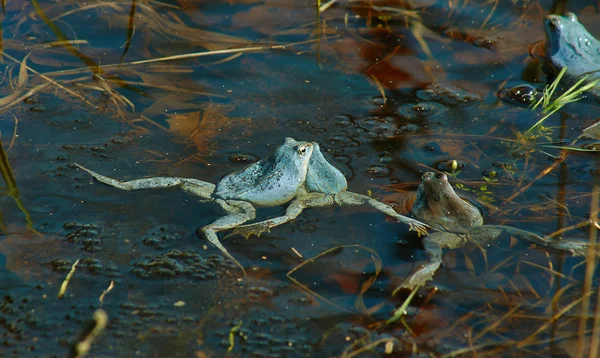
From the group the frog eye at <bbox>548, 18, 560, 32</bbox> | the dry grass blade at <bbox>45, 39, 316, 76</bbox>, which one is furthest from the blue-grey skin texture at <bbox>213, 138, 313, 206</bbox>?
the frog eye at <bbox>548, 18, 560, 32</bbox>

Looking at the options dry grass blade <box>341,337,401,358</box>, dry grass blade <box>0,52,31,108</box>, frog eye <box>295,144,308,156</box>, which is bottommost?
dry grass blade <box>341,337,401,358</box>

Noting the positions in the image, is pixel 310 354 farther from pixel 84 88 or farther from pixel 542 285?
pixel 84 88

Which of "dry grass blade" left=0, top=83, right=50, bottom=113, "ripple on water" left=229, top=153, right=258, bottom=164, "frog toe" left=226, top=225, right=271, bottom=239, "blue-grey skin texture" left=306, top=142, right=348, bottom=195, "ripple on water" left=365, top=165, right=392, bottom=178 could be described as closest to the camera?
"frog toe" left=226, top=225, right=271, bottom=239

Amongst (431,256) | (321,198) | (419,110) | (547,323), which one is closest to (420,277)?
(431,256)

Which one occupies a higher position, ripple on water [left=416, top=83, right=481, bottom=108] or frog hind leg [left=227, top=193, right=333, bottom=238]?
ripple on water [left=416, top=83, right=481, bottom=108]

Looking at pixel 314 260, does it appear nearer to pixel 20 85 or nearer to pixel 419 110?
pixel 419 110

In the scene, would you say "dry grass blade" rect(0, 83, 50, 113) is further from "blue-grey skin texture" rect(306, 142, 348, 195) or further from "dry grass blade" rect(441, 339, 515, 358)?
"dry grass blade" rect(441, 339, 515, 358)
